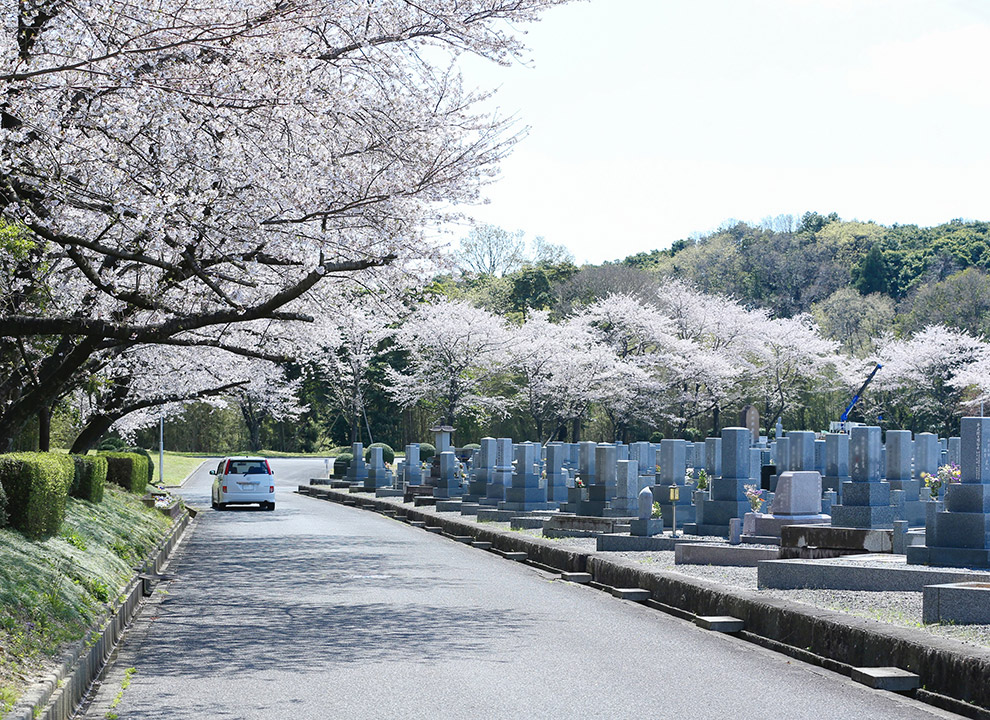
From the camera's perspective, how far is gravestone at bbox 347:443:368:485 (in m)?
45.6

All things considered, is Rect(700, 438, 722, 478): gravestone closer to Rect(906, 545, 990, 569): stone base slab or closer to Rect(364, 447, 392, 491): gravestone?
Rect(906, 545, 990, 569): stone base slab

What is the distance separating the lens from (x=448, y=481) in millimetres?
33094

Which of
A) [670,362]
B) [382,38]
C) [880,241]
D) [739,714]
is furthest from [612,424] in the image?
[739,714]

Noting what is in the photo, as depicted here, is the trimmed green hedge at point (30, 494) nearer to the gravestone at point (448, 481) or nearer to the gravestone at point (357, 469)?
the gravestone at point (448, 481)

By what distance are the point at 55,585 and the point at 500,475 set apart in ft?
66.2

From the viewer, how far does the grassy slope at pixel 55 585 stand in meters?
7.71

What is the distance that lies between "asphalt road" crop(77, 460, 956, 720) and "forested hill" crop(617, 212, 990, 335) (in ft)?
213

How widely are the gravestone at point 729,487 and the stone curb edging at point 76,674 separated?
34.6 feet

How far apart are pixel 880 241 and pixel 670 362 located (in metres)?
33.1

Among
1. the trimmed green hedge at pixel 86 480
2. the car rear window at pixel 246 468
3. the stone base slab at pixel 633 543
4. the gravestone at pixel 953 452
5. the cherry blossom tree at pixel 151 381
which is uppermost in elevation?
the cherry blossom tree at pixel 151 381

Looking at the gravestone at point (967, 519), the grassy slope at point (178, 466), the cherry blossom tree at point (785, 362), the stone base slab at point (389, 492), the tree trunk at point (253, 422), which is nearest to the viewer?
the gravestone at point (967, 519)

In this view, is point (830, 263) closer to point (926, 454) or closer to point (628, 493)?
point (926, 454)

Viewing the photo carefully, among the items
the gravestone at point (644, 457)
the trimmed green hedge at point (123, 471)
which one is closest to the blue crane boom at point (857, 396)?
the gravestone at point (644, 457)

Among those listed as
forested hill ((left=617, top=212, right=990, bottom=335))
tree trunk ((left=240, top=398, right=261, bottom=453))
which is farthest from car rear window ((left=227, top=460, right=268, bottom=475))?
forested hill ((left=617, top=212, right=990, bottom=335))
